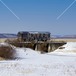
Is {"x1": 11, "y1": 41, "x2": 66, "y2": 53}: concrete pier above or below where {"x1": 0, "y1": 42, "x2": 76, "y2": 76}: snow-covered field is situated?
above

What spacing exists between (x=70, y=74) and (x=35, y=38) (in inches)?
3293

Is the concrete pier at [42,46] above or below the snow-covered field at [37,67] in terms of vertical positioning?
above

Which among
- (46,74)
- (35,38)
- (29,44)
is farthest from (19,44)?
(46,74)

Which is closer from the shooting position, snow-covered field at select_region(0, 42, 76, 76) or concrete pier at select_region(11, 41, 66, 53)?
snow-covered field at select_region(0, 42, 76, 76)

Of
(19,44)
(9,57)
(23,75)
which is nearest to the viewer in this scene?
(23,75)

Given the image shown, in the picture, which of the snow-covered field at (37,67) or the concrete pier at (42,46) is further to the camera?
the concrete pier at (42,46)

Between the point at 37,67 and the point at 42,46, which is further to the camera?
the point at 42,46

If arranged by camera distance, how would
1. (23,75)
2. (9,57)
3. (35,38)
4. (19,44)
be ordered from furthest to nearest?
(35,38)
(19,44)
(9,57)
(23,75)

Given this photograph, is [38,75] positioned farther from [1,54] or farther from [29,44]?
[29,44]

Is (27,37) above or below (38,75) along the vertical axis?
above

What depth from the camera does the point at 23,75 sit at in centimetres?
2288

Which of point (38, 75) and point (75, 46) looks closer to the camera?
point (38, 75)

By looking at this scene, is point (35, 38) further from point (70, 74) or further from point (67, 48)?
point (70, 74)

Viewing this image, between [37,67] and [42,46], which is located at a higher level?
[42,46]
